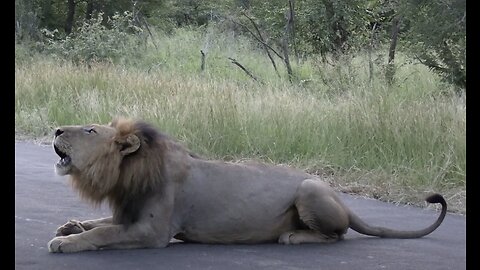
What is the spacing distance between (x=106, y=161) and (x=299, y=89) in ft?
28.8

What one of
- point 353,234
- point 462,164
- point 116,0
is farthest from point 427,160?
point 116,0

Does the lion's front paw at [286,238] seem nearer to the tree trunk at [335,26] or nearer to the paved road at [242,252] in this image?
the paved road at [242,252]

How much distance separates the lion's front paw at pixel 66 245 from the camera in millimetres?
5344

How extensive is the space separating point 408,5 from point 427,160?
6.82 m

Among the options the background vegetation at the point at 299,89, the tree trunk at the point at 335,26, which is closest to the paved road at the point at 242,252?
the background vegetation at the point at 299,89

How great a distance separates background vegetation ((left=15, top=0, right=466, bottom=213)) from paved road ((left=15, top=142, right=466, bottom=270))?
2.04 metres

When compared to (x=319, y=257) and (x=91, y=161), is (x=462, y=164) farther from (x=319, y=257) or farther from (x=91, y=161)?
(x=91, y=161)

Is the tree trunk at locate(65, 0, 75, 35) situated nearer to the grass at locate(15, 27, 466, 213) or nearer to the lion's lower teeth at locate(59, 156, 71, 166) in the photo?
the grass at locate(15, 27, 466, 213)

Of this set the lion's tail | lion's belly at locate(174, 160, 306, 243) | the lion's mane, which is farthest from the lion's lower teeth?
the lion's tail

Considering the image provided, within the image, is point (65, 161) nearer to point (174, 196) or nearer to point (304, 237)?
point (174, 196)

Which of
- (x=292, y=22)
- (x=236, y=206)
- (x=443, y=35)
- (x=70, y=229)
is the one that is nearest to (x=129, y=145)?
(x=70, y=229)

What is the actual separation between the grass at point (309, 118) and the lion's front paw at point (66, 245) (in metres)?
3.82

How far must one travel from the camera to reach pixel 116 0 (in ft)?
97.7

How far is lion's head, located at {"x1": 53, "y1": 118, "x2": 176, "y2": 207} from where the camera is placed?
553 cm
